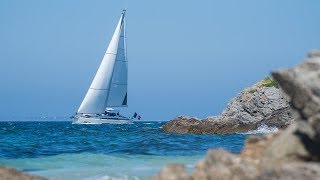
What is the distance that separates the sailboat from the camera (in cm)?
8812

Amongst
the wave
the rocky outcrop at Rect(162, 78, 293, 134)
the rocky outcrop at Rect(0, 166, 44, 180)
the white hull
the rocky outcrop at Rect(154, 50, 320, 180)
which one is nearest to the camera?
the rocky outcrop at Rect(154, 50, 320, 180)

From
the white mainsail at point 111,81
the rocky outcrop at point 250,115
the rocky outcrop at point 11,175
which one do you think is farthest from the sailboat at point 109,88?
the rocky outcrop at point 11,175

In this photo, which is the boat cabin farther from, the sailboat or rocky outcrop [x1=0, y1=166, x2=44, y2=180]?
rocky outcrop [x1=0, y1=166, x2=44, y2=180]

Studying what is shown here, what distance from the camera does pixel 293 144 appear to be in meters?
7.95

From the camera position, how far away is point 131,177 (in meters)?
13.6

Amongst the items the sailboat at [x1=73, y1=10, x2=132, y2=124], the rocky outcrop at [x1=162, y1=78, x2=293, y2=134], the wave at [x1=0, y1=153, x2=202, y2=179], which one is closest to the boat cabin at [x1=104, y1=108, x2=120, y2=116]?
the sailboat at [x1=73, y1=10, x2=132, y2=124]

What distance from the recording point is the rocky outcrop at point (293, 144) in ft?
24.8

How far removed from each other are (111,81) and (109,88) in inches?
60.0

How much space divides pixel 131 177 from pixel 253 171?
617 centimetres

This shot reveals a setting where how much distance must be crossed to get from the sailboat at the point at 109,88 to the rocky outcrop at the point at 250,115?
92.0 ft

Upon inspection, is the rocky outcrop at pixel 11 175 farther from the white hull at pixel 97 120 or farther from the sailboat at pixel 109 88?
the white hull at pixel 97 120

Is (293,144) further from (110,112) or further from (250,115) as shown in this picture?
(110,112)

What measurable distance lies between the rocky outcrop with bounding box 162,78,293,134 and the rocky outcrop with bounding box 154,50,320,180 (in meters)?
49.4

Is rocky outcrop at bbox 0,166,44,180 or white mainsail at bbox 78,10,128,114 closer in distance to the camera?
rocky outcrop at bbox 0,166,44,180
